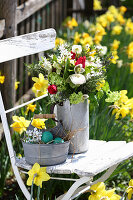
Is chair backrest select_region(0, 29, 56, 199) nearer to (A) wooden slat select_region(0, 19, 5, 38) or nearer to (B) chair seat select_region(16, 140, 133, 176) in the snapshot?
(B) chair seat select_region(16, 140, 133, 176)

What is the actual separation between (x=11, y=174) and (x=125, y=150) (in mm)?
1154

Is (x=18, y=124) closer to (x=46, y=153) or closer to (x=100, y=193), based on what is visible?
(x=46, y=153)

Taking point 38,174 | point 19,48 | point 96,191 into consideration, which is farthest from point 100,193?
point 19,48

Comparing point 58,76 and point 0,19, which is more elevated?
point 0,19

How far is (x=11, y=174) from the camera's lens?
2.80 m

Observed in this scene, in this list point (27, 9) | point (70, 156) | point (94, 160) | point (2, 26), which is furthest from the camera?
point (27, 9)

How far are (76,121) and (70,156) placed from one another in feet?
0.62

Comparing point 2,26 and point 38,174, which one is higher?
point 2,26

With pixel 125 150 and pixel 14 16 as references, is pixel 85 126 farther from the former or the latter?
pixel 14 16

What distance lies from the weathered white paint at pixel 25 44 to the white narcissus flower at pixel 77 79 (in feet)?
1.28

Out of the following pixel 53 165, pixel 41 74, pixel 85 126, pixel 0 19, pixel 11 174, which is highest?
pixel 0 19

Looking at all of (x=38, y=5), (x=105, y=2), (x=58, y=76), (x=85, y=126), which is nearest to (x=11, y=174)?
(x=85, y=126)

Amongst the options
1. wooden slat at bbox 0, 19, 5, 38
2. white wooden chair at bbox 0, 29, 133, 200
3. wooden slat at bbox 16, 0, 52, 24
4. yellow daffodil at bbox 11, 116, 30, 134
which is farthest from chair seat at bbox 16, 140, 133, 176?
wooden slat at bbox 16, 0, 52, 24

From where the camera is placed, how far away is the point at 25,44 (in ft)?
7.05
